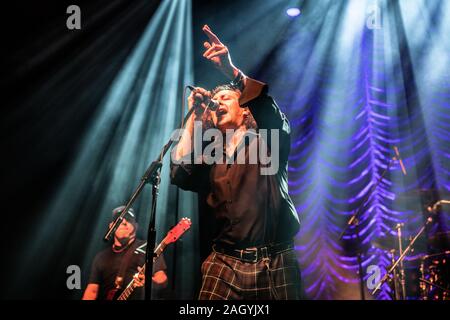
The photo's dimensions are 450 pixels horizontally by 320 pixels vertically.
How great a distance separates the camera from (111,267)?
478cm

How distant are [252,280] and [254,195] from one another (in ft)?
1.80

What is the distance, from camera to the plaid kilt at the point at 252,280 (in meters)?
2.44

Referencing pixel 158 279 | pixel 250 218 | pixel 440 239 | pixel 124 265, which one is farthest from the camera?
pixel 440 239

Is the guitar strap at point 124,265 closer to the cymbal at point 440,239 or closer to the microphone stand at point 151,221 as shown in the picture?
the microphone stand at point 151,221

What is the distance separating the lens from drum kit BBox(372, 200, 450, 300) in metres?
4.86

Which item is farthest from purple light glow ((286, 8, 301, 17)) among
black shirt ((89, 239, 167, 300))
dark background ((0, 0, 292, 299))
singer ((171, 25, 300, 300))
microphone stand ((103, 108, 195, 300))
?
black shirt ((89, 239, 167, 300))

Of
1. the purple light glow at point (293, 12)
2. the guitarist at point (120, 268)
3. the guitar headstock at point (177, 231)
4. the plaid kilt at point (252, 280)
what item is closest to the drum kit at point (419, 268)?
the guitar headstock at point (177, 231)

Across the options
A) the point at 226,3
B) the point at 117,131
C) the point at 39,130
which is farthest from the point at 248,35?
the point at 39,130

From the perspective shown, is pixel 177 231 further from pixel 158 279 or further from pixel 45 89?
pixel 45 89

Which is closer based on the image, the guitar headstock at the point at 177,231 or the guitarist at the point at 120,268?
the guitar headstock at the point at 177,231

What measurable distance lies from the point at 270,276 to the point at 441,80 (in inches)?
189

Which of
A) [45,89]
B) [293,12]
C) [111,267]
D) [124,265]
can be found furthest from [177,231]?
[293,12]

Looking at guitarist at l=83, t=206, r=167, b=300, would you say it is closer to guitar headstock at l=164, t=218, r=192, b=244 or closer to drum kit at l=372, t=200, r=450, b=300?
guitar headstock at l=164, t=218, r=192, b=244
